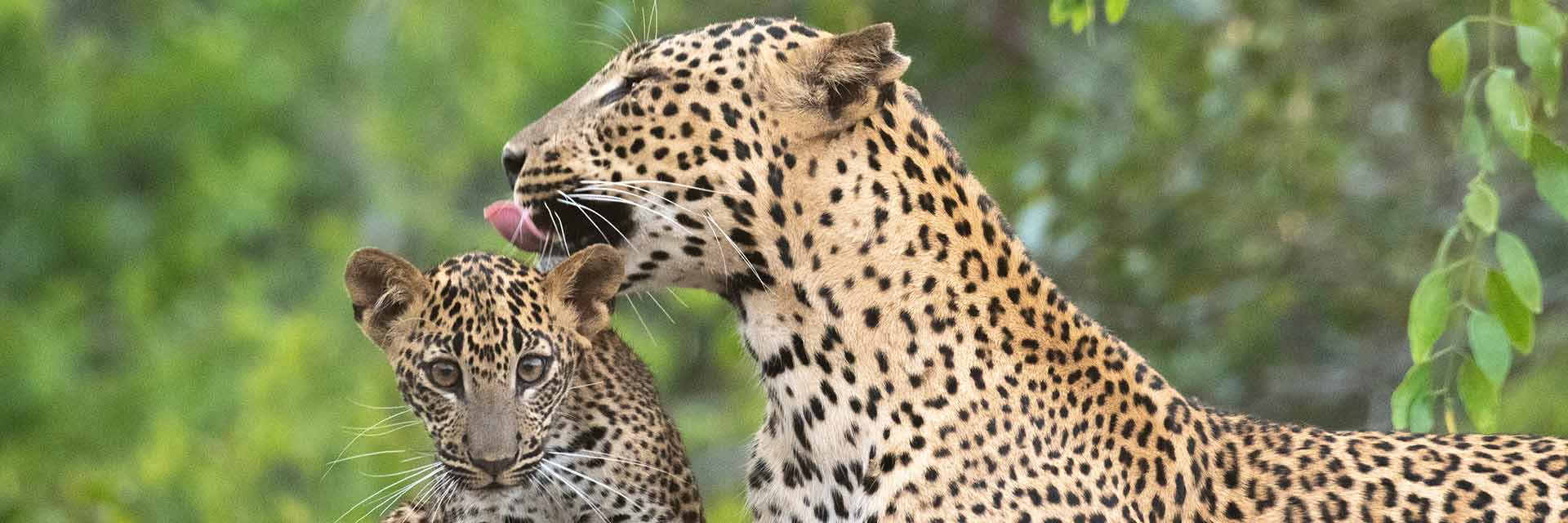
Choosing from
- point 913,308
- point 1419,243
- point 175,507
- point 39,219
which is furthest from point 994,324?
point 39,219

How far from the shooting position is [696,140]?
18.5 ft

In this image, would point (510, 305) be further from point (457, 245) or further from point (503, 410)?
point (457, 245)

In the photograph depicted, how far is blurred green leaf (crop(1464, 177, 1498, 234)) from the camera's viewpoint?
5.32 metres

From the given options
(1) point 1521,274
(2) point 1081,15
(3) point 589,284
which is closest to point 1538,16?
(1) point 1521,274

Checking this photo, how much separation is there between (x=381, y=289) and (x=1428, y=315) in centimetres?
291

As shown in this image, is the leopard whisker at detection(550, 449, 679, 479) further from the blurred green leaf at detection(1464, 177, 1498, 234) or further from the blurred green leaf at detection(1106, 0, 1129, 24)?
the blurred green leaf at detection(1464, 177, 1498, 234)

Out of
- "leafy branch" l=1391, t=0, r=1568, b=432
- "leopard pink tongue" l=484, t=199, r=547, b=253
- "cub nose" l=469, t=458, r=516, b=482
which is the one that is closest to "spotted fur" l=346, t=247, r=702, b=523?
"cub nose" l=469, t=458, r=516, b=482

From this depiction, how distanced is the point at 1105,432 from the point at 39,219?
72.2 feet

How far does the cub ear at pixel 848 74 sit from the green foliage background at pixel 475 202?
0.77 metres

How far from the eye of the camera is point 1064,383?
18.6 ft

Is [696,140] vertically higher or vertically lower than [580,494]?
higher

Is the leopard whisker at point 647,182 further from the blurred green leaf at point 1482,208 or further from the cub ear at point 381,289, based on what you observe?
the blurred green leaf at point 1482,208

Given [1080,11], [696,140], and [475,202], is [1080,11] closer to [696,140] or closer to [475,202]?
[696,140]

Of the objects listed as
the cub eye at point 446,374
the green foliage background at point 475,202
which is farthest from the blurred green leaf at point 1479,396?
the cub eye at point 446,374
